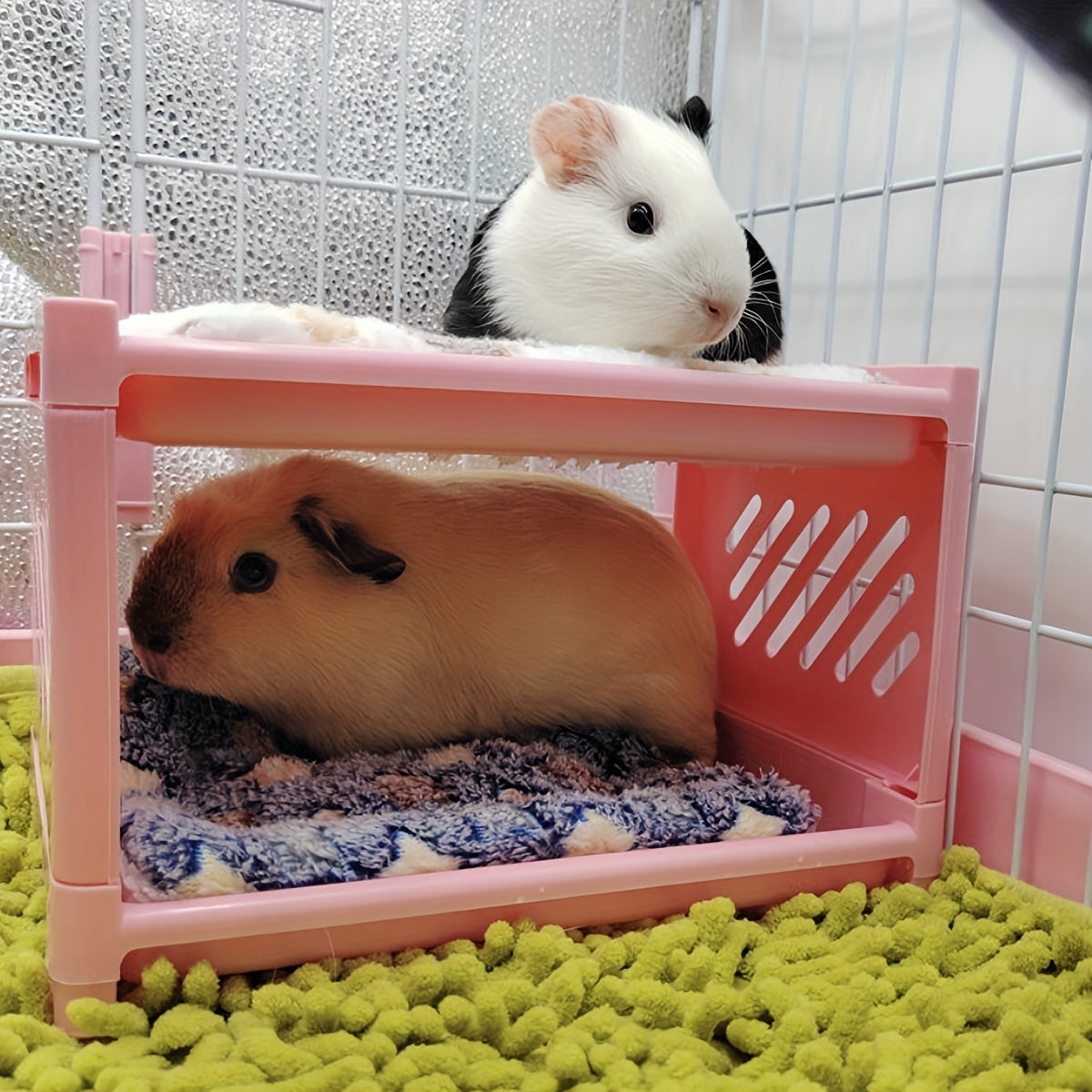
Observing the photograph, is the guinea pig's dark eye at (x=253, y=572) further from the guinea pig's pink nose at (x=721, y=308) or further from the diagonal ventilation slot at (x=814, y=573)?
the diagonal ventilation slot at (x=814, y=573)

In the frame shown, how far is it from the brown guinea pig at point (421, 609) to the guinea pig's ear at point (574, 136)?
0.33 meters

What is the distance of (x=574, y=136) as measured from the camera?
3.53 feet

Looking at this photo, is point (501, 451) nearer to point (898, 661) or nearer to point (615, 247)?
point (615, 247)

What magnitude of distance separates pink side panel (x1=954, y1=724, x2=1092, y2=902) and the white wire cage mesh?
69mm

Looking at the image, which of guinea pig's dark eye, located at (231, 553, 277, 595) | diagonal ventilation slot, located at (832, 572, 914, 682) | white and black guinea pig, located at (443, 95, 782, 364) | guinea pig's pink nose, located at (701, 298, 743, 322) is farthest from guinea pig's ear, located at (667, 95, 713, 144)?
guinea pig's dark eye, located at (231, 553, 277, 595)

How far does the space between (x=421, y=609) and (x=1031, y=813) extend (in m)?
0.62

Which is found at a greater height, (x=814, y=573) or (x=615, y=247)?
(x=615, y=247)

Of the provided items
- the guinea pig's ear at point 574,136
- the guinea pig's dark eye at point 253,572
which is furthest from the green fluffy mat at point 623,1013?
the guinea pig's ear at point 574,136

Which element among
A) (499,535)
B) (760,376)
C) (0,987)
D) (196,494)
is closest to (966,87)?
(760,376)

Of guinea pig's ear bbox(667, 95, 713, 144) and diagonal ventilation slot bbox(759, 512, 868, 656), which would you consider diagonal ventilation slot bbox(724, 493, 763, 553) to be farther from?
guinea pig's ear bbox(667, 95, 713, 144)

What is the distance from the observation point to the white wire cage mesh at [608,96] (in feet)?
3.92

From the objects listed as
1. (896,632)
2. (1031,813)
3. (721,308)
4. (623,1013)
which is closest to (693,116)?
(721,308)

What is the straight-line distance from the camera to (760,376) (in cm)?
90

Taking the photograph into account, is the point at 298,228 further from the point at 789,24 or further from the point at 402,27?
the point at 789,24
